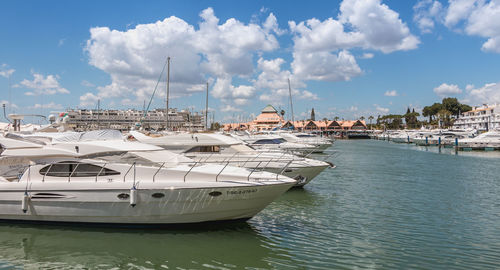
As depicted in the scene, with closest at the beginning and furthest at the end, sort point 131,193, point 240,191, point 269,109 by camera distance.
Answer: point 131,193 → point 240,191 → point 269,109

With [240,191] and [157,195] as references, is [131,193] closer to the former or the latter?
[157,195]

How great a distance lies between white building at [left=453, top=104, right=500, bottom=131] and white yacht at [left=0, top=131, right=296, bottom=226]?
117335 mm

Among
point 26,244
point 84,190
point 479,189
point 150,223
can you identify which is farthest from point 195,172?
point 479,189

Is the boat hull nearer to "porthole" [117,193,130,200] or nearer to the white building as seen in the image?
"porthole" [117,193,130,200]

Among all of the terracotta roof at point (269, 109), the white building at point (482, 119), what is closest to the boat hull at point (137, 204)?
the white building at point (482, 119)

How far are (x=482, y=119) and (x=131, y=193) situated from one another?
130m

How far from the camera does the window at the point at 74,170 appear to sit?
1002cm

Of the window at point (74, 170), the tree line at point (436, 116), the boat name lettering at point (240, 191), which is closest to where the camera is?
the boat name lettering at point (240, 191)

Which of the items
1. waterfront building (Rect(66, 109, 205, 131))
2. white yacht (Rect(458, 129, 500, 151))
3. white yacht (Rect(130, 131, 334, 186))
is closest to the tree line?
white yacht (Rect(458, 129, 500, 151))

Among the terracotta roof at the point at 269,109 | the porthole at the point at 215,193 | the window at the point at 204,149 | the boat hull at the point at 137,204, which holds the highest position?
the terracotta roof at the point at 269,109

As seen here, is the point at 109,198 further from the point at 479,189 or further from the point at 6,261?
the point at 479,189

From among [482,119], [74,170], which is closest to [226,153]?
[74,170]

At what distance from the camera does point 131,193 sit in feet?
30.5

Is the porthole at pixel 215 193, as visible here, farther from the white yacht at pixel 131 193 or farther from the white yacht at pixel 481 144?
the white yacht at pixel 481 144
